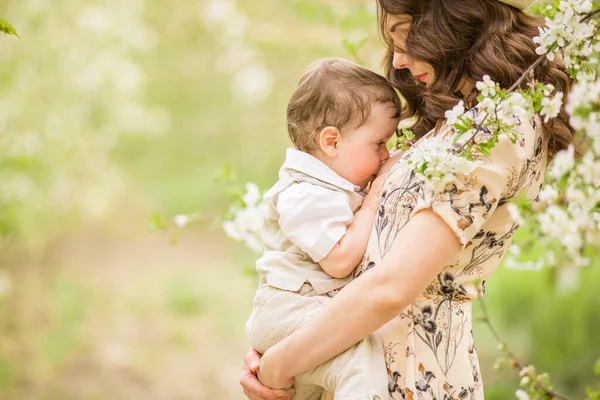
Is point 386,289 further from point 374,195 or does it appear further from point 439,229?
point 374,195

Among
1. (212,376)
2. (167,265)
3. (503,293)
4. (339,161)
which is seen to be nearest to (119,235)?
(167,265)

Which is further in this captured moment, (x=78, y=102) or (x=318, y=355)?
(x=78, y=102)

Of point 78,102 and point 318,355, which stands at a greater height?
point 318,355

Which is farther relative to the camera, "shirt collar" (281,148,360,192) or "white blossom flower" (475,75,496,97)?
"shirt collar" (281,148,360,192)

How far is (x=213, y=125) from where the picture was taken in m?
7.71

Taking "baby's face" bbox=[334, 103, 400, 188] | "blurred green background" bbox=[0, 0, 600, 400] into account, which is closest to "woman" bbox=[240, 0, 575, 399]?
"baby's face" bbox=[334, 103, 400, 188]

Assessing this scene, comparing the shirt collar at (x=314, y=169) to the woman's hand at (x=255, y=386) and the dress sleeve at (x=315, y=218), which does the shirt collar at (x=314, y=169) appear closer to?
the dress sleeve at (x=315, y=218)

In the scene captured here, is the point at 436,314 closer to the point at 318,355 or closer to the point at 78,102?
the point at 318,355

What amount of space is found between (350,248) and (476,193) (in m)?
0.28

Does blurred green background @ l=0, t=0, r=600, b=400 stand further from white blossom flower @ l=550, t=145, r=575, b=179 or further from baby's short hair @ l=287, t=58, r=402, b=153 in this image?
white blossom flower @ l=550, t=145, r=575, b=179

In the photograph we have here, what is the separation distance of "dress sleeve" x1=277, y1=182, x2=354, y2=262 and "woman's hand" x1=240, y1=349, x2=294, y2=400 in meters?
0.27

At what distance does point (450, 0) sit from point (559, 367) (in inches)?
117

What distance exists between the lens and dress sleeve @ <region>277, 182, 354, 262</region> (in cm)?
150

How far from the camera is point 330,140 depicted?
5.38 ft
